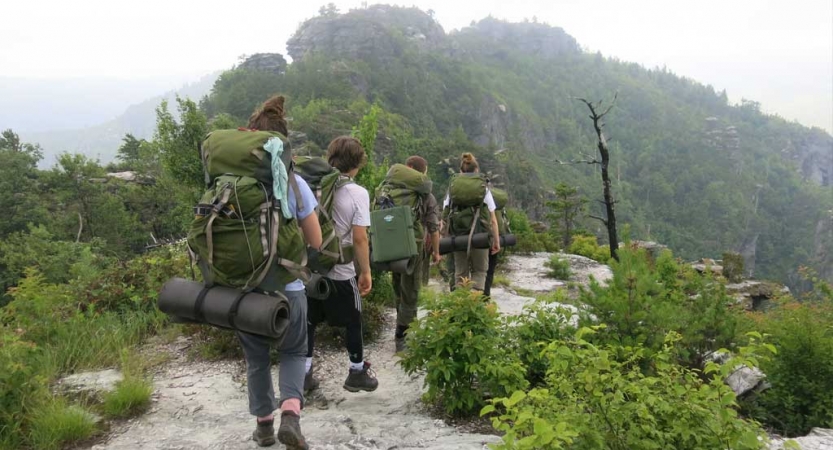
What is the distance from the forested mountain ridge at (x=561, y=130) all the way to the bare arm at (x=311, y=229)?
42288 mm

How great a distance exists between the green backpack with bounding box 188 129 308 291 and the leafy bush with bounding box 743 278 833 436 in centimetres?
337

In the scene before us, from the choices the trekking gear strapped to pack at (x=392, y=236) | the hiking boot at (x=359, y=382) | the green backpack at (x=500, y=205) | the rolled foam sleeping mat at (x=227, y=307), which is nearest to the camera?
the rolled foam sleeping mat at (x=227, y=307)

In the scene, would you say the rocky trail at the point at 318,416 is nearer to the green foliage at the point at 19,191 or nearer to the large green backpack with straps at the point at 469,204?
the large green backpack with straps at the point at 469,204

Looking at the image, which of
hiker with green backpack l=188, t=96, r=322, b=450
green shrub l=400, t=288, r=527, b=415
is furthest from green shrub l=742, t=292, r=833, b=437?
hiker with green backpack l=188, t=96, r=322, b=450

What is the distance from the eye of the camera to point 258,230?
2.39m

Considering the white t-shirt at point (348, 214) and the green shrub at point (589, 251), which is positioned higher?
the white t-shirt at point (348, 214)

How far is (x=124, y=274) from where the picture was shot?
5.71 metres

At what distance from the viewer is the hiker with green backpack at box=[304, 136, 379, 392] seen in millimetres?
3338

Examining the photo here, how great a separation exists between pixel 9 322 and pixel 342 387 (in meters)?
3.31

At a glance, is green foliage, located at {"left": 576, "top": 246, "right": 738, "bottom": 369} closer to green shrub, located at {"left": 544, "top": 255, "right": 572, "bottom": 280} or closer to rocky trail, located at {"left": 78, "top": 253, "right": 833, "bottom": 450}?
rocky trail, located at {"left": 78, "top": 253, "right": 833, "bottom": 450}

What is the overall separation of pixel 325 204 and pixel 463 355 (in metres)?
1.37

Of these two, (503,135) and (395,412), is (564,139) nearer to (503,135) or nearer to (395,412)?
(503,135)

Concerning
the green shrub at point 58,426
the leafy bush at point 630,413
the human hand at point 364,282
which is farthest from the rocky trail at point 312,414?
the human hand at point 364,282

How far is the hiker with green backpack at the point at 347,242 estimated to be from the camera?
11.0ft
